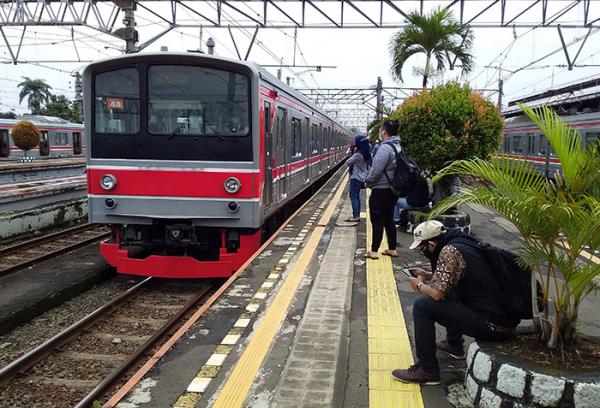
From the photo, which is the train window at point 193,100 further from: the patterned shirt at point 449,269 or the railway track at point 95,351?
the patterned shirt at point 449,269

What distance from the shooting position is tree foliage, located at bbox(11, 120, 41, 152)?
26422 millimetres

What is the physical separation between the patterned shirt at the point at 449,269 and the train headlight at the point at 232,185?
3.73 metres

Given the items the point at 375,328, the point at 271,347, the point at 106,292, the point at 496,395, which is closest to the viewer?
the point at 496,395

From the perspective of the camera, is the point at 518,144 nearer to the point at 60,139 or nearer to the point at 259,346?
the point at 259,346

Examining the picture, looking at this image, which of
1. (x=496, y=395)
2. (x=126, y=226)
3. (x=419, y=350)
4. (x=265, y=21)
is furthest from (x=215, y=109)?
(x=265, y=21)

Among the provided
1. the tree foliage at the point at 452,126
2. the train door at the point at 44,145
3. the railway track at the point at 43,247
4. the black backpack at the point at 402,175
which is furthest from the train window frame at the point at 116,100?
the train door at the point at 44,145

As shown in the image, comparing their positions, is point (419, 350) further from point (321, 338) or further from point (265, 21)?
point (265, 21)

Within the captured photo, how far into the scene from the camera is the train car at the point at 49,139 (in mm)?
26656

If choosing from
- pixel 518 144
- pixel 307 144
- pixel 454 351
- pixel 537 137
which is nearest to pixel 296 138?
pixel 307 144

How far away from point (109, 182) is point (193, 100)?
1519 mm

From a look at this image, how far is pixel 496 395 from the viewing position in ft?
9.49

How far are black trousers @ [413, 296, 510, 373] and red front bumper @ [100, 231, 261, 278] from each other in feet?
12.6

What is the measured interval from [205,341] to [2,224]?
7.80m

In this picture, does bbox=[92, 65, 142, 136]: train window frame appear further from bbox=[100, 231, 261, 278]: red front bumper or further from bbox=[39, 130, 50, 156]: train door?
bbox=[39, 130, 50, 156]: train door
